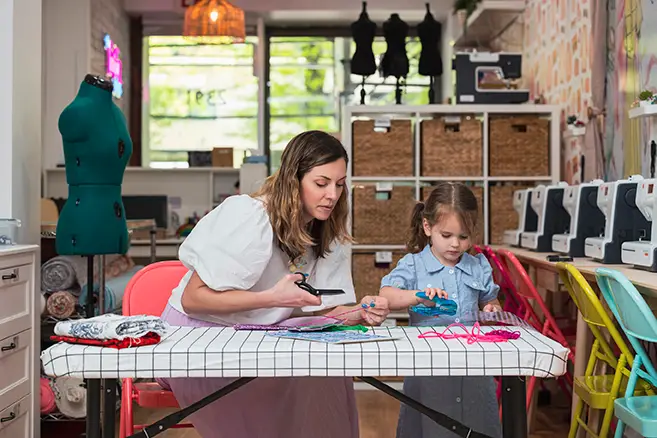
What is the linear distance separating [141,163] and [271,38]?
1.74 m

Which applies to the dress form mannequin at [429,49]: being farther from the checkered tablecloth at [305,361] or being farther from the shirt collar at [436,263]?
the checkered tablecloth at [305,361]

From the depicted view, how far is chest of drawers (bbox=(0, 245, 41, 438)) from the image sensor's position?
3.01 m

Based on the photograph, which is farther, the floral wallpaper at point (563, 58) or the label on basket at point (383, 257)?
the label on basket at point (383, 257)

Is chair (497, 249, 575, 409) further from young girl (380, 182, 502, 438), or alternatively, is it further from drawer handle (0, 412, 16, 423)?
drawer handle (0, 412, 16, 423)

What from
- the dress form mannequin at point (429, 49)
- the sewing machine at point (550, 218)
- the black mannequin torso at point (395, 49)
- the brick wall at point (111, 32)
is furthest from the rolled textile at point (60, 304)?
the brick wall at point (111, 32)

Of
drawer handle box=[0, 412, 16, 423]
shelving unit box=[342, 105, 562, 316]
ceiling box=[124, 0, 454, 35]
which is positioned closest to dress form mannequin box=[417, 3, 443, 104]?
shelving unit box=[342, 105, 562, 316]

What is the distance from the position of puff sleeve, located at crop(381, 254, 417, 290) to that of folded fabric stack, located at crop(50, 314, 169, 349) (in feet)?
3.44

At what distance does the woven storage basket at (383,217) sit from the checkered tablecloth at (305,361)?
3.36 metres

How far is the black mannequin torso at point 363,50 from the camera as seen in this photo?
546cm

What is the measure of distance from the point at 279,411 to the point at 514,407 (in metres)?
0.69

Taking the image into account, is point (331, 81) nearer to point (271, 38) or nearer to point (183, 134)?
point (271, 38)

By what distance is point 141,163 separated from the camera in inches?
323

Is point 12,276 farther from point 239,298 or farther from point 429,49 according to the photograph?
point 429,49

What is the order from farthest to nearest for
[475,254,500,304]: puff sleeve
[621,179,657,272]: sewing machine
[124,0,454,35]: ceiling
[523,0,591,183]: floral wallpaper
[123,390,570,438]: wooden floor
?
[124,0,454,35]: ceiling → [523,0,591,183]: floral wallpaper → [123,390,570,438]: wooden floor → [621,179,657,272]: sewing machine → [475,254,500,304]: puff sleeve
